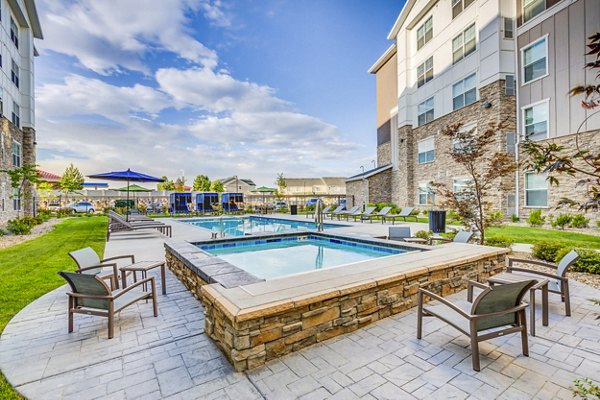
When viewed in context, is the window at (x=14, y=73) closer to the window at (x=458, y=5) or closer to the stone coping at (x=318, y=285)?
the stone coping at (x=318, y=285)

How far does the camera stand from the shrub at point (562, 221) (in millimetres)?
10247

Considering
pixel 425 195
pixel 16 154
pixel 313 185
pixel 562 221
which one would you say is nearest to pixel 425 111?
pixel 425 195

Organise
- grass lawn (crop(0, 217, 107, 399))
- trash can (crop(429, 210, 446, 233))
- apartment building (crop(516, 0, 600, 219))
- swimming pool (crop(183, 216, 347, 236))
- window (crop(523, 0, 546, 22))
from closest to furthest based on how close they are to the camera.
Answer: grass lawn (crop(0, 217, 107, 399))
trash can (crop(429, 210, 446, 233))
apartment building (crop(516, 0, 600, 219))
window (crop(523, 0, 546, 22))
swimming pool (crop(183, 216, 347, 236))

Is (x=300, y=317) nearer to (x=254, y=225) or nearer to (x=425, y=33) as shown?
(x=254, y=225)

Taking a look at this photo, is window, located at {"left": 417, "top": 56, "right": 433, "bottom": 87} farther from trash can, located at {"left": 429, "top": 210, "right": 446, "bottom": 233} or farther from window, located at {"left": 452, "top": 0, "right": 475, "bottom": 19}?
trash can, located at {"left": 429, "top": 210, "right": 446, "bottom": 233}

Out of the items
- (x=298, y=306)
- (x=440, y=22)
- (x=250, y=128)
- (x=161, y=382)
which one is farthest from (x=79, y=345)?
(x=250, y=128)

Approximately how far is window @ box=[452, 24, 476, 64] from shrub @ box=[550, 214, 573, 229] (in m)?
9.02

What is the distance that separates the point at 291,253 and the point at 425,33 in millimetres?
17746

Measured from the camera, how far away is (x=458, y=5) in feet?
49.2

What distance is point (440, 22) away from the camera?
16344mm

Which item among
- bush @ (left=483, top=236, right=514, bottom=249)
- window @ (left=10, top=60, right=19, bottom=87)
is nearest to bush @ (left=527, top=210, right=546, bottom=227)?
bush @ (left=483, top=236, right=514, bottom=249)

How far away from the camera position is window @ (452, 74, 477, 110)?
14344 mm

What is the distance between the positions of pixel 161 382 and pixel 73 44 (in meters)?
13.7

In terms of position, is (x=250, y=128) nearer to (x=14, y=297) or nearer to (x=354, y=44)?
(x=354, y=44)
